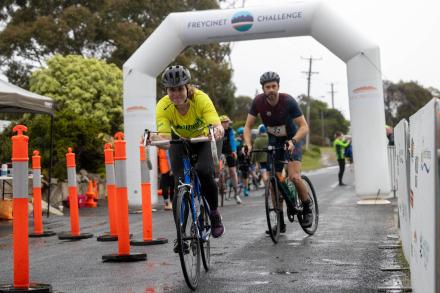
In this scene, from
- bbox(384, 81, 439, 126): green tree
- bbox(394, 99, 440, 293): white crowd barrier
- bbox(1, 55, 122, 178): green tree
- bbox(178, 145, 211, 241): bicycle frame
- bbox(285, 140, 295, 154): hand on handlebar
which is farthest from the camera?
bbox(384, 81, 439, 126): green tree

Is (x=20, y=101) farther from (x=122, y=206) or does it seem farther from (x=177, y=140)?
(x=177, y=140)

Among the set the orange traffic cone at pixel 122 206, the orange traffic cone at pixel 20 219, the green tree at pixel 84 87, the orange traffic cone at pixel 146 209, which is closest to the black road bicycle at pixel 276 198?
the orange traffic cone at pixel 146 209

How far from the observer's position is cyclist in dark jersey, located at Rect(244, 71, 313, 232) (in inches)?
368

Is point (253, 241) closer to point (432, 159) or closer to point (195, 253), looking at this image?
point (195, 253)

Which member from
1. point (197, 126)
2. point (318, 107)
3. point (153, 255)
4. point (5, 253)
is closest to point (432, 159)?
point (197, 126)

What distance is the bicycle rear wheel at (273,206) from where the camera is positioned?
9172 mm

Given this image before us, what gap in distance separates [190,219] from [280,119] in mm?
3235

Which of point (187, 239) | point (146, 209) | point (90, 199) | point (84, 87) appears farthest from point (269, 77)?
point (84, 87)

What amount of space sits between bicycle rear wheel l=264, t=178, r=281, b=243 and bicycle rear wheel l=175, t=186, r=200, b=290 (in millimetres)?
2585

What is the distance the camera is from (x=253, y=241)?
944 cm

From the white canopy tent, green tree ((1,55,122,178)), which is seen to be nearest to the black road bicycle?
the white canopy tent

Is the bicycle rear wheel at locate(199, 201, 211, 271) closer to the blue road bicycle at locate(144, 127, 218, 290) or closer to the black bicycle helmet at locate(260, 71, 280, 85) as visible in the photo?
the blue road bicycle at locate(144, 127, 218, 290)

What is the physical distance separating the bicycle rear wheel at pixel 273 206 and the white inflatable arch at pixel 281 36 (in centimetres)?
673

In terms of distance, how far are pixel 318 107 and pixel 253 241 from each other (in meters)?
128
